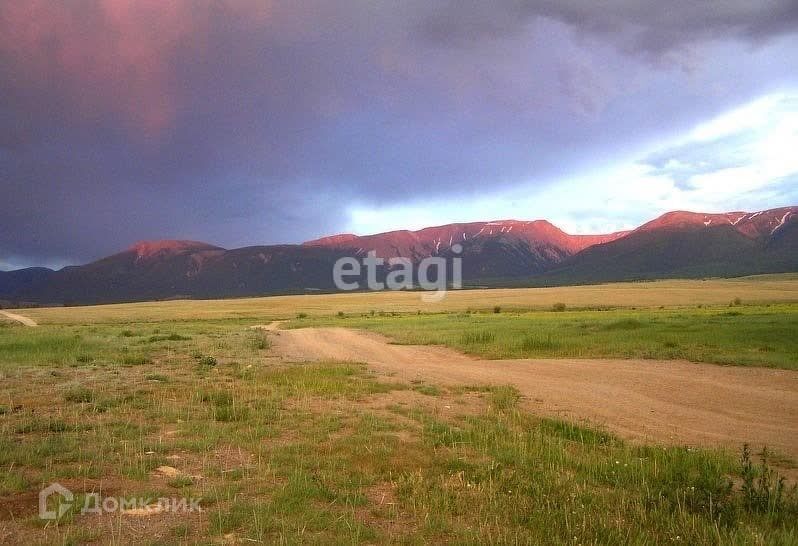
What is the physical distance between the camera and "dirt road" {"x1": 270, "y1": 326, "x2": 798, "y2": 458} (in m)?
10.3

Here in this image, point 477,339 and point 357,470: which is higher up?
point 357,470

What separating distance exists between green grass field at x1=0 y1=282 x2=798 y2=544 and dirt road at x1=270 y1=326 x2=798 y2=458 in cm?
117

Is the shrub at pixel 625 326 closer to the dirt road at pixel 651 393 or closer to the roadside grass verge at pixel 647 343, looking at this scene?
the roadside grass verge at pixel 647 343

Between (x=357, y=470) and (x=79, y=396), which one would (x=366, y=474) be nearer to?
(x=357, y=470)

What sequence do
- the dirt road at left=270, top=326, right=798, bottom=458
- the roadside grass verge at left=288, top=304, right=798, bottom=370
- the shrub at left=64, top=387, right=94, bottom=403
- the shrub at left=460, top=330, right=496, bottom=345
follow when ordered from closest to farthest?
the dirt road at left=270, top=326, right=798, bottom=458, the shrub at left=64, top=387, right=94, bottom=403, the roadside grass verge at left=288, top=304, right=798, bottom=370, the shrub at left=460, top=330, right=496, bottom=345

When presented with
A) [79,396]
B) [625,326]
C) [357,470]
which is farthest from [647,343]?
[79,396]

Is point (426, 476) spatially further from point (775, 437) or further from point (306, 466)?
point (775, 437)

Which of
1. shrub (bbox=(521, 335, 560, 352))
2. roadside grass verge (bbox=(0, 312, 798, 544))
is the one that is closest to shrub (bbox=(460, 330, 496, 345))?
shrub (bbox=(521, 335, 560, 352))

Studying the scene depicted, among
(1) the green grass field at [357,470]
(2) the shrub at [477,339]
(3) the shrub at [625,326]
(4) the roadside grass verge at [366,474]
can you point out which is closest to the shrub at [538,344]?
(2) the shrub at [477,339]

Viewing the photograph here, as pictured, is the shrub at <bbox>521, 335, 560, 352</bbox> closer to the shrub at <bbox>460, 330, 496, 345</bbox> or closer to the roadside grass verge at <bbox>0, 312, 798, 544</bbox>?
the shrub at <bbox>460, 330, 496, 345</bbox>

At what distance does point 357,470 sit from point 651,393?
990cm

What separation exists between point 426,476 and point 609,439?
396 centimetres

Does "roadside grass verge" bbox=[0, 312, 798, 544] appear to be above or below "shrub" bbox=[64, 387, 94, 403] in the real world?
below

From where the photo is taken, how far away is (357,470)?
775cm
